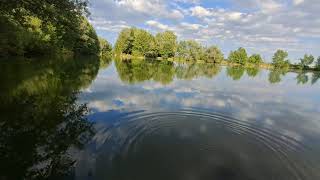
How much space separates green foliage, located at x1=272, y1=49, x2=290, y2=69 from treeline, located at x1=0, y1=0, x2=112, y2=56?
136465 mm

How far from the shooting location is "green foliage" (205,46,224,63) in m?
175

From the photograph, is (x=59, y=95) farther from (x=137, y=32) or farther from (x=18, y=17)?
(x=137, y=32)

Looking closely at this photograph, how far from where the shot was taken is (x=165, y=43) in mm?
152625

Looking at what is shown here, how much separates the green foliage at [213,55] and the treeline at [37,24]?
9433 centimetres

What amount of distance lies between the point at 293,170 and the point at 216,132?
4.67 metres

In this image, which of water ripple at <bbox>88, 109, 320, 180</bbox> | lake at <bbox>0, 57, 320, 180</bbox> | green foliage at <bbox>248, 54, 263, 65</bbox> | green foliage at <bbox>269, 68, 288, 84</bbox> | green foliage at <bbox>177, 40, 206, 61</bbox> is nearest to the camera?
lake at <bbox>0, 57, 320, 180</bbox>

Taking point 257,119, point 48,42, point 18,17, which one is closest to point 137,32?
point 48,42

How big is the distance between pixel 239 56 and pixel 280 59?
31812 millimetres

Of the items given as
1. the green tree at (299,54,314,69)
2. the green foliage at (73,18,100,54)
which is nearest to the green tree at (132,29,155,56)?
the green foliage at (73,18,100,54)

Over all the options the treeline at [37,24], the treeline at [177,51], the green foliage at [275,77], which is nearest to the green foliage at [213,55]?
the treeline at [177,51]

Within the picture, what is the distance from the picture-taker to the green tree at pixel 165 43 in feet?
500

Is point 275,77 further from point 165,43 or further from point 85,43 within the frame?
point 165,43

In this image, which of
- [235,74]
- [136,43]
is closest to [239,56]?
[136,43]

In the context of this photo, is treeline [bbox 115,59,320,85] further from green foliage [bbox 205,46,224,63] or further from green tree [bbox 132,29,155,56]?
green foliage [bbox 205,46,224,63]
